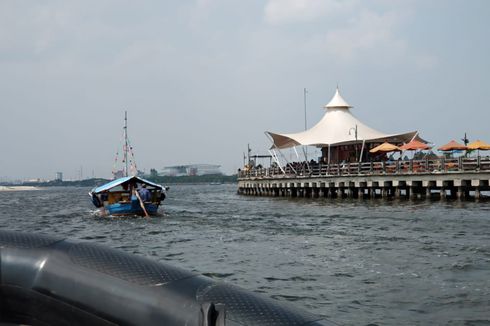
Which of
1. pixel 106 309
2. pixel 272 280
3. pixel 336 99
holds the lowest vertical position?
pixel 272 280

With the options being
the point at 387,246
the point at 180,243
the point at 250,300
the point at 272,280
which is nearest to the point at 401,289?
the point at 272,280

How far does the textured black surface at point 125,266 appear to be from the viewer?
12.1 ft

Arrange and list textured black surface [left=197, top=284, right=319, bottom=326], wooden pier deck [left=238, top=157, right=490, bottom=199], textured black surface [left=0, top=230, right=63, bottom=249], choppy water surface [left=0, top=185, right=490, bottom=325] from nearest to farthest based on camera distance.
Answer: textured black surface [left=197, top=284, right=319, bottom=326]
textured black surface [left=0, top=230, right=63, bottom=249]
choppy water surface [left=0, top=185, right=490, bottom=325]
wooden pier deck [left=238, top=157, right=490, bottom=199]

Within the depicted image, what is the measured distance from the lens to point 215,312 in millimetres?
3154

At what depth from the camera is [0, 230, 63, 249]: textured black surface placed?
13.9 feet

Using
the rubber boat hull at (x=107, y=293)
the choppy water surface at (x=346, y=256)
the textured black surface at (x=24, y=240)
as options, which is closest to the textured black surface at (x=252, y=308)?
the rubber boat hull at (x=107, y=293)

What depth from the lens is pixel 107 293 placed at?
3717 mm

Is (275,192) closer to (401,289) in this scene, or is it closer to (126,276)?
(401,289)

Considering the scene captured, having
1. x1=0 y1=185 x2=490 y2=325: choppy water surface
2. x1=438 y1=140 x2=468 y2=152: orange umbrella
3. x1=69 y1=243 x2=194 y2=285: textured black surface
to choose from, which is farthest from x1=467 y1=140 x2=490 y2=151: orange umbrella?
x1=69 y1=243 x2=194 y2=285: textured black surface

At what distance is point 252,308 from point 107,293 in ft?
3.51

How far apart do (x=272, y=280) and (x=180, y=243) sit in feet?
21.2

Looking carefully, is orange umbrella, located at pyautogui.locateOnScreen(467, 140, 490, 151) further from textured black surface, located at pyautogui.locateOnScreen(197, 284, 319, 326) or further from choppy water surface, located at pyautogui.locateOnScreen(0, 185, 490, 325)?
textured black surface, located at pyautogui.locateOnScreen(197, 284, 319, 326)

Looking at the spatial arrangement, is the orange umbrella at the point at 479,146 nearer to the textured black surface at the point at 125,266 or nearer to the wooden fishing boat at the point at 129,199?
the wooden fishing boat at the point at 129,199

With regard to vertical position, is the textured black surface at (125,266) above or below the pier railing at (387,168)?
below
